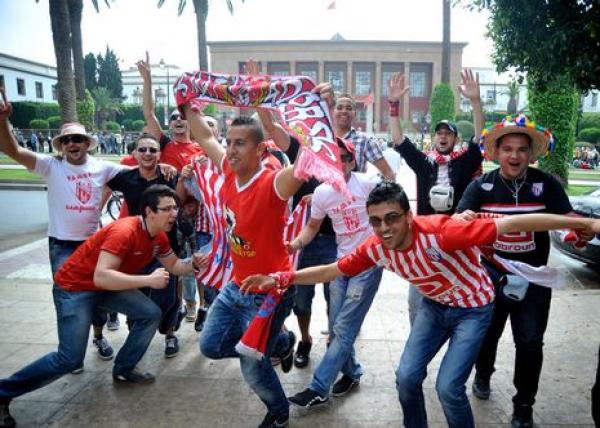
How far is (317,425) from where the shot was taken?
3379mm

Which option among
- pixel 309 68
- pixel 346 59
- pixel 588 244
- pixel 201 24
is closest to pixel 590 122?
pixel 346 59

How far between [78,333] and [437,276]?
2.50 meters

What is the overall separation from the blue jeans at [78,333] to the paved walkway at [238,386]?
26 centimetres

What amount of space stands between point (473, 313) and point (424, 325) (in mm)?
296

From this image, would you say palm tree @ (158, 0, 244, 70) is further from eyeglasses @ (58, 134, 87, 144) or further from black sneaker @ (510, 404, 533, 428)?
black sneaker @ (510, 404, 533, 428)

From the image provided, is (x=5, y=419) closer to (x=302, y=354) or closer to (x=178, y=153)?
(x=302, y=354)

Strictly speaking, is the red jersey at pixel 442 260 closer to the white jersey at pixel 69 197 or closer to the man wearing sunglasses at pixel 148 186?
the man wearing sunglasses at pixel 148 186

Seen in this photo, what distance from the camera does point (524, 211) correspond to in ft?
10.7

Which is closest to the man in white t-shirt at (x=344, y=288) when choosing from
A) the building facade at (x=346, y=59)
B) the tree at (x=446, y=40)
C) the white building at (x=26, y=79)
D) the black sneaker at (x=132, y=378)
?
the black sneaker at (x=132, y=378)

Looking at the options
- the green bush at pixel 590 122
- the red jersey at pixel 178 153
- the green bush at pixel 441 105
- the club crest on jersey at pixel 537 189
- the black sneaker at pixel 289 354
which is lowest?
the black sneaker at pixel 289 354

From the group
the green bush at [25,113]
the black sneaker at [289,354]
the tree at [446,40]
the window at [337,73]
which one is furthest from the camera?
the window at [337,73]

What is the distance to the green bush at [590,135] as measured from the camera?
41.1m

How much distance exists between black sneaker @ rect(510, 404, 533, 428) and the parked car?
3923 mm

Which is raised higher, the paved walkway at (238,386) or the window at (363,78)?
the window at (363,78)
